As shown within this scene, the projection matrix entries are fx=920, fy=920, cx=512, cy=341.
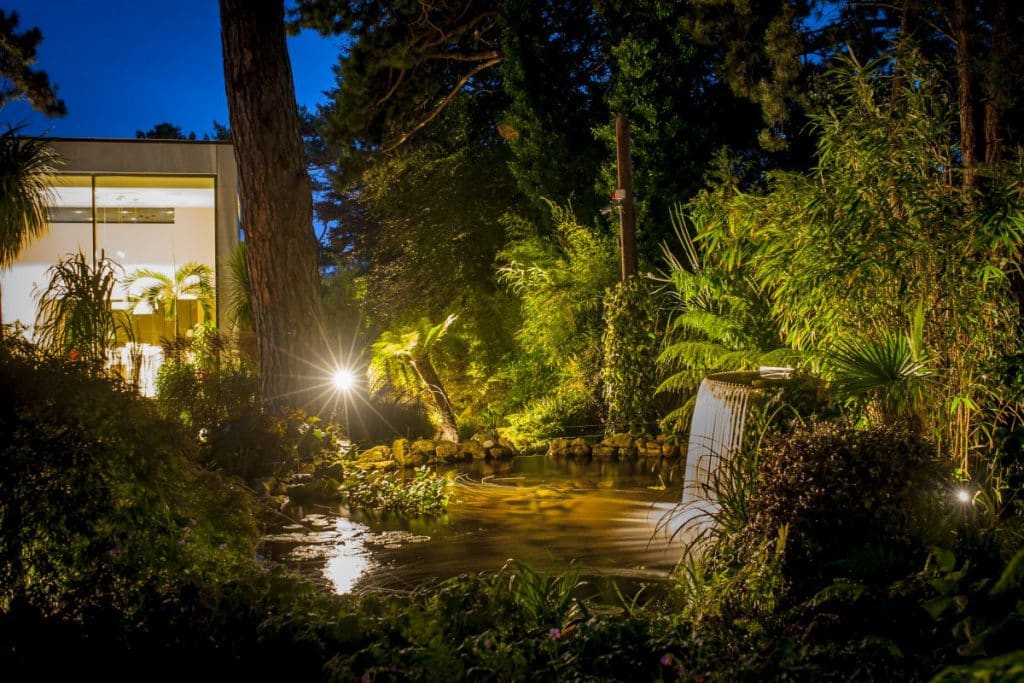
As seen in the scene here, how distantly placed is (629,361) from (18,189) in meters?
7.90

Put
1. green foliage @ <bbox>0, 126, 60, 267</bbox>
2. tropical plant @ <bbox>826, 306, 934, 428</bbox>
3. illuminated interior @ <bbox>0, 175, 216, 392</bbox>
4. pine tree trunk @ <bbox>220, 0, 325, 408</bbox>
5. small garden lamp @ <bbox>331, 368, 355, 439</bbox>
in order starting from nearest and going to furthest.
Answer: tropical plant @ <bbox>826, 306, 934, 428</bbox>
pine tree trunk @ <bbox>220, 0, 325, 408</bbox>
small garden lamp @ <bbox>331, 368, 355, 439</bbox>
green foliage @ <bbox>0, 126, 60, 267</bbox>
illuminated interior @ <bbox>0, 175, 216, 392</bbox>

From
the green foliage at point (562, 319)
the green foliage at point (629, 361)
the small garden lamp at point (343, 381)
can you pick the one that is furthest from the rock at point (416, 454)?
the green foliage at point (629, 361)

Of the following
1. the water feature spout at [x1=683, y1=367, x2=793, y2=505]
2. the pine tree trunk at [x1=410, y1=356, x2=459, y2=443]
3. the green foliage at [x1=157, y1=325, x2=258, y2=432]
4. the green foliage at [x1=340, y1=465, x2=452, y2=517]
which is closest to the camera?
the water feature spout at [x1=683, y1=367, x2=793, y2=505]

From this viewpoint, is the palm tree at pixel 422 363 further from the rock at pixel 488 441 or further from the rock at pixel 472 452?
the rock at pixel 472 452

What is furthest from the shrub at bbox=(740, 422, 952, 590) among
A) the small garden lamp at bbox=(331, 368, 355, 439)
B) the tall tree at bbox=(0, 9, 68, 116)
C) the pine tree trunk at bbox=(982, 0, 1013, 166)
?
the tall tree at bbox=(0, 9, 68, 116)

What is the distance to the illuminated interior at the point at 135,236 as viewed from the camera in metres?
15.2

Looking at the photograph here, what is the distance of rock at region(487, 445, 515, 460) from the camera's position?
394 inches

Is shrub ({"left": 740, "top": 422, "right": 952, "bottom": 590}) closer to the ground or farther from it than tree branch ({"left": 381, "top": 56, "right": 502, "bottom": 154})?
closer to the ground

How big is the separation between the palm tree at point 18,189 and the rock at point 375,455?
18.1ft

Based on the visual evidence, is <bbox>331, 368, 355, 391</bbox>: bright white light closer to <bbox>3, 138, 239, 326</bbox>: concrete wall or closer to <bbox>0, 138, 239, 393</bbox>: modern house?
<bbox>0, 138, 239, 393</bbox>: modern house

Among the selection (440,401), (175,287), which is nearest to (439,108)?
(440,401)

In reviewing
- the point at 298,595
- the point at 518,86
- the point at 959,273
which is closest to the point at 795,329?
the point at 959,273

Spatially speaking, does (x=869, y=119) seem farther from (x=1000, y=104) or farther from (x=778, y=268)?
(x=1000, y=104)

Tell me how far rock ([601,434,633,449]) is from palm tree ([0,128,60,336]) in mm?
7821
